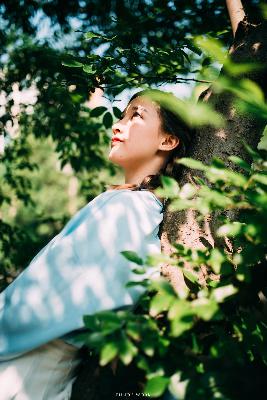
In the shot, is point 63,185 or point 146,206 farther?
point 63,185

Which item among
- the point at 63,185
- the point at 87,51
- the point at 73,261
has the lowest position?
the point at 63,185

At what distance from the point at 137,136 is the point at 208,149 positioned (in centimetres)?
45

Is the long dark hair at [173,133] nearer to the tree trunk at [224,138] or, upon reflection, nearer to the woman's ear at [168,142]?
the woman's ear at [168,142]

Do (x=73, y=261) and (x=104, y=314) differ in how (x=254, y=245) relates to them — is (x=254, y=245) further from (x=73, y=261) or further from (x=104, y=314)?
(x=73, y=261)

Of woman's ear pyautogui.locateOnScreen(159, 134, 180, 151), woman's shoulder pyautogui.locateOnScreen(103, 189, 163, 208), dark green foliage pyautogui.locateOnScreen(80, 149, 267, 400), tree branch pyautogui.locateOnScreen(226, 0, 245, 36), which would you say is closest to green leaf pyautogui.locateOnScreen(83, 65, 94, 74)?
woman's ear pyautogui.locateOnScreen(159, 134, 180, 151)

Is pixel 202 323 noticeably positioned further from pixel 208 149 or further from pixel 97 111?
pixel 97 111

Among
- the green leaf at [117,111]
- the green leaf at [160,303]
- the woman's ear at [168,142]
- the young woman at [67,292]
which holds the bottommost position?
the young woman at [67,292]

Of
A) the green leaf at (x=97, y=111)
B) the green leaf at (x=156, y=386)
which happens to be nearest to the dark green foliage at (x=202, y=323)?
the green leaf at (x=156, y=386)

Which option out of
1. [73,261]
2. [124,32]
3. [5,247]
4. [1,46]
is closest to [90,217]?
[73,261]

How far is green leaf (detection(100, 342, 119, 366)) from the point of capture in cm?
76

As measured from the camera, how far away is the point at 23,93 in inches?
130

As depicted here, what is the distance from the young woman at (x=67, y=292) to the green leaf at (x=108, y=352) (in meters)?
0.50

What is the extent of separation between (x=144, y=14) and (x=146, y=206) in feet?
6.17

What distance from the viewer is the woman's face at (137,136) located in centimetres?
184
